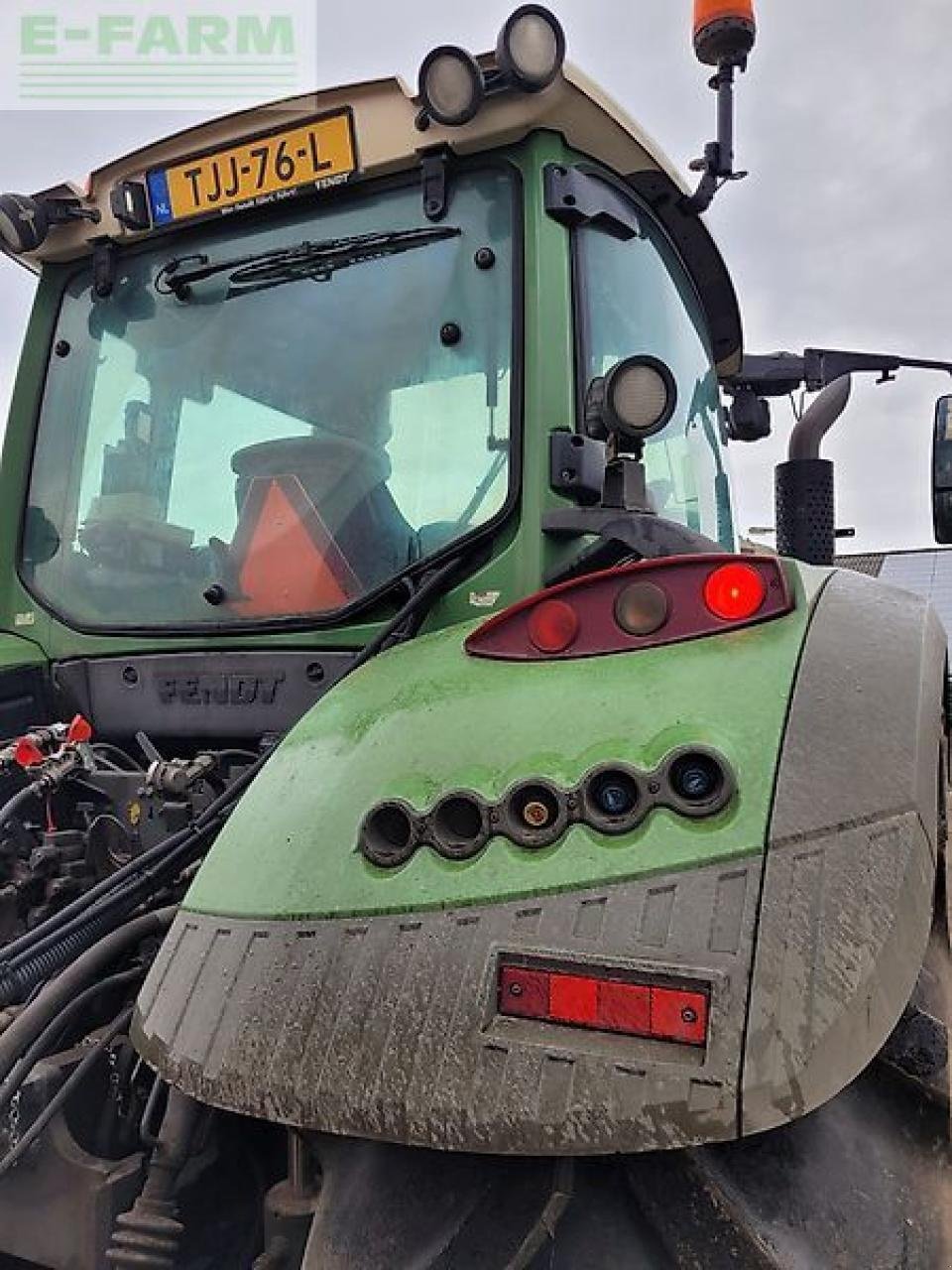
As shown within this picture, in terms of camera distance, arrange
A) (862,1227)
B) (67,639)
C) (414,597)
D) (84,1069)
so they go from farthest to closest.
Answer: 1. (67,639)
2. (414,597)
3. (84,1069)
4. (862,1227)

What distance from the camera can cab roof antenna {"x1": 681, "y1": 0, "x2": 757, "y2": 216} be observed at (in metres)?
2.43

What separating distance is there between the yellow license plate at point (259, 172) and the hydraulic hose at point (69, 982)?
5.37ft

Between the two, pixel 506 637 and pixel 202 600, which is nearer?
pixel 506 637

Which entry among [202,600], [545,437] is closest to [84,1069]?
[202,600]

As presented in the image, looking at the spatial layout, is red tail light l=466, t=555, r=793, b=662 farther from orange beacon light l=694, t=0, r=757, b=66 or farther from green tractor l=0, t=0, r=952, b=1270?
orange beacon light l=694, t=0, r=757, b=66

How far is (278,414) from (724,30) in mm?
1374

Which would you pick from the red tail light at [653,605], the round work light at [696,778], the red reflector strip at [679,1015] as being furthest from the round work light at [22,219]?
the red reflector strip at [679,1015]

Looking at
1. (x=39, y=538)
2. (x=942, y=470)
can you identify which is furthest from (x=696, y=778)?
(x=39, y=538)

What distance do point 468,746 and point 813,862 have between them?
0.47 m

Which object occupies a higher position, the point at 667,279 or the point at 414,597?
the point at 667,279

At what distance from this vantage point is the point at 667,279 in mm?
2820

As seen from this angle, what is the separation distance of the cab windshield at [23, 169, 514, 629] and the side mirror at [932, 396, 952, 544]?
88 cm

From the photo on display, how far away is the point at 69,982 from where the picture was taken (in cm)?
174

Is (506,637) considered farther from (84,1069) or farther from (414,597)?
(84,1069)
